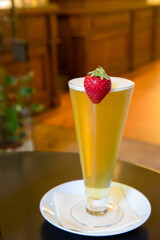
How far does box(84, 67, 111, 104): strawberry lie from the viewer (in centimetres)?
58

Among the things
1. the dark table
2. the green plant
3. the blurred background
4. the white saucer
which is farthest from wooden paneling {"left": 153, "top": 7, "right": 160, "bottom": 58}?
the white saucer

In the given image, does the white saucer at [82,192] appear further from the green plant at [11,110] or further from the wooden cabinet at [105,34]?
the wooden cabinet at [105,34]

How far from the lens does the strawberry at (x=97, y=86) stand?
1.90 ft

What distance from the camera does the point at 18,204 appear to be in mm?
777

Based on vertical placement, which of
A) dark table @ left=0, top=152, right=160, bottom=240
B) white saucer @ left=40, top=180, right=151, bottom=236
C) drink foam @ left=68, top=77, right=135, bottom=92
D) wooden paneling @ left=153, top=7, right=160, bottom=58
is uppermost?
drink foam @ left=68, top=77, right=135, bottom=92

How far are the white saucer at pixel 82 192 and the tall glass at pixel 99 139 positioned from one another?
4cm

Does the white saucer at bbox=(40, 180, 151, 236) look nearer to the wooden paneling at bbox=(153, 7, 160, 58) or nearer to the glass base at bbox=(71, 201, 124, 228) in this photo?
the glass base at bbox=(71, 201, 124, 228)

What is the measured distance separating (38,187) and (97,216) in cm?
21

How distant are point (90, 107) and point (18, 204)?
0.31 m

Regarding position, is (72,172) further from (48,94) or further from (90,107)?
(48,94)

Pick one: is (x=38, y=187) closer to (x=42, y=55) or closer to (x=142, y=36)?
(x=42, y=55)

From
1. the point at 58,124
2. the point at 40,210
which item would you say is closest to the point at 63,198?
the point at 40,210

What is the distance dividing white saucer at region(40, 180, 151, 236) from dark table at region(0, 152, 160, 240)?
0.06ft

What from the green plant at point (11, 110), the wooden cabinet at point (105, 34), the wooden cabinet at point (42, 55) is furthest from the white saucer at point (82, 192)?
the wooden cabinet at point (105, 34)
